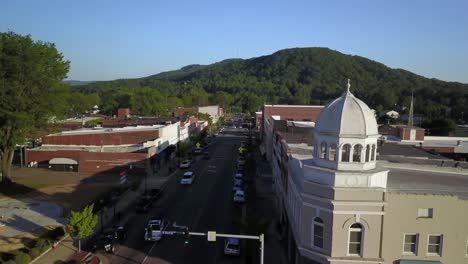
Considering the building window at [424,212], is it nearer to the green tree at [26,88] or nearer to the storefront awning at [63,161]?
the green tree at [26,88]

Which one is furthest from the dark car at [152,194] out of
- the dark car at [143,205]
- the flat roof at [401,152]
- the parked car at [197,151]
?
the parked car at [197,151]

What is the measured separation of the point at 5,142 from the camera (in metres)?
51.2

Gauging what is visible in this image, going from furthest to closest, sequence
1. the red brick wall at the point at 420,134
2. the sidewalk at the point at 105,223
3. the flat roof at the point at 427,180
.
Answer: the red brick wall at the point at 420,134, the sidewalk at the point at 105,223, the flat roof at the point at 427,180

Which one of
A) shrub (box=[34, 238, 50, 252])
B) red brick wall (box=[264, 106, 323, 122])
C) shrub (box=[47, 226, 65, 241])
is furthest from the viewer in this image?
red brick wall (box=[264, 106, 323, 122])

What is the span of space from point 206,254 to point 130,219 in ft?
37.7

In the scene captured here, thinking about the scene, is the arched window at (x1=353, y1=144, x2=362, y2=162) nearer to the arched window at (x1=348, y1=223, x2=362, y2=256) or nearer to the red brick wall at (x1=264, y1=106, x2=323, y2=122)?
the arched window at (x1=348, y1=223, x2=362, y2=256)

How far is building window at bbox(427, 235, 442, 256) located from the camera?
2405cm

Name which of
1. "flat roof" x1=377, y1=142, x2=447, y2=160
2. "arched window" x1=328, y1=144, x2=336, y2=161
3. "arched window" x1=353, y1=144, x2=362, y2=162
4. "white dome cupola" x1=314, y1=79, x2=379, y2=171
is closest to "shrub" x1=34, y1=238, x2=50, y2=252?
"white dome cupola" x1=314, y1=79, x2=379, y2=171

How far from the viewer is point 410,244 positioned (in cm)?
2411

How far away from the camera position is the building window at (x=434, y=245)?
24047 mm

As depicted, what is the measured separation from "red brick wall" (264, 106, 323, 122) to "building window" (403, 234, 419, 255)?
8114 centimetres

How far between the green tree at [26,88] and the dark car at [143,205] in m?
17.6

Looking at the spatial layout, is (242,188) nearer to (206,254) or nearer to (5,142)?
(206,254)

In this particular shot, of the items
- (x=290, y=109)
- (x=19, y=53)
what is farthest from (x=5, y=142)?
(x=290, y=109)
